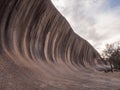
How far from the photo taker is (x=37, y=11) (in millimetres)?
11805

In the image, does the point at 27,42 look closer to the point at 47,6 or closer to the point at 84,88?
the point at 47,6

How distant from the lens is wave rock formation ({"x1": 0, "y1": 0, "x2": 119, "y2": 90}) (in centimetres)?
821

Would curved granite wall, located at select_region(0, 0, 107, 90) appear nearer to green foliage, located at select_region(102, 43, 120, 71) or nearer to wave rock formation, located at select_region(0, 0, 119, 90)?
wave rock formation, located at select_region(0, 0, 119, 90)

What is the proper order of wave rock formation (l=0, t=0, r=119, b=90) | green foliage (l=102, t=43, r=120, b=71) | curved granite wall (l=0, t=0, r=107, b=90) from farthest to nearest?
green foliage (l=102, t=43, r=120, b=71)
curved granite wall (l=0, t=0, r=107, b=90)
wave rock formation (l=0, t=0, r=119, b=90)

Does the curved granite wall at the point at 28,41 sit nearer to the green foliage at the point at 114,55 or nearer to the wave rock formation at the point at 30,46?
the wave rock formation at the point at 30,46

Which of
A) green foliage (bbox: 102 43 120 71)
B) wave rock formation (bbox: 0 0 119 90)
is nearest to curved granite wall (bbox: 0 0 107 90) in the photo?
wave rock formation (bbox: 0 0 119 90)

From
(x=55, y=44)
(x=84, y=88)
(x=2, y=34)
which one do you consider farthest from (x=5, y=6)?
(x=55, y=44)

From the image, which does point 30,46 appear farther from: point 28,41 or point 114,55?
point 114,55

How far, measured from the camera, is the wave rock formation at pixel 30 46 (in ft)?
26.9

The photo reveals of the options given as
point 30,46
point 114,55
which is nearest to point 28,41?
point 30,46

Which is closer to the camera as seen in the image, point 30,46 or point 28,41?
point 28,41

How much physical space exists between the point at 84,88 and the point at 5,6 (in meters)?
3.96

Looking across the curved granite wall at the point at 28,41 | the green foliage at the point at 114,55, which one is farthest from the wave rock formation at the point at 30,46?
the green foliage at the point at 114,55

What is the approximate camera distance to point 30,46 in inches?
464
